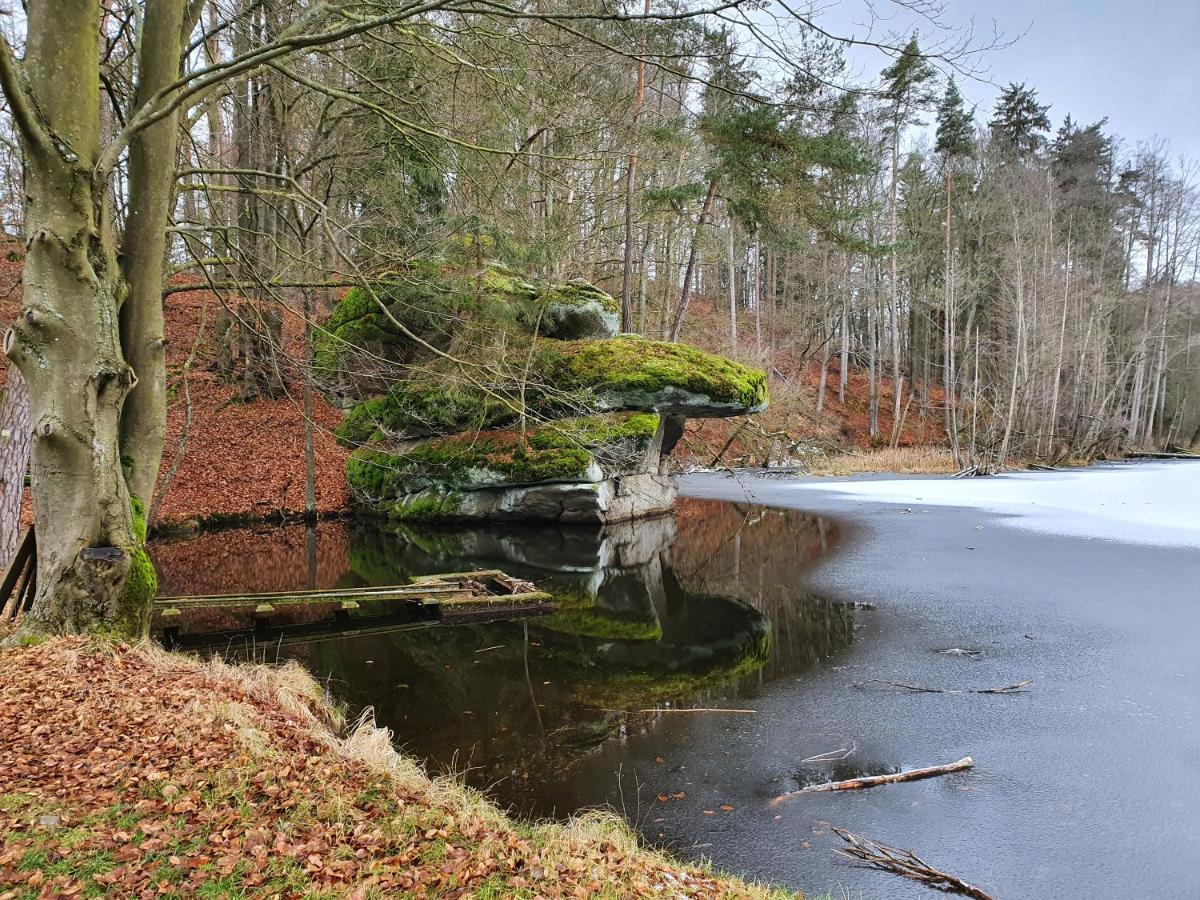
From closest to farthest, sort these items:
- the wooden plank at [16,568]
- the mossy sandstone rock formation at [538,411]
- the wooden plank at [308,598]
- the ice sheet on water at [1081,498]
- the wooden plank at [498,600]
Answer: the wooden plank at [16,568] → the wooden plank at [308,598] → the wooden plank at [498,600] → the ice sheet on water at [1081,498] → the mossy sandstone rock formation at [538,411]

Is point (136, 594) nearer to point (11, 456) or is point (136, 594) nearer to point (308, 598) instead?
point (11, 456)

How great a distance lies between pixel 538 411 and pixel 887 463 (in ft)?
58.9

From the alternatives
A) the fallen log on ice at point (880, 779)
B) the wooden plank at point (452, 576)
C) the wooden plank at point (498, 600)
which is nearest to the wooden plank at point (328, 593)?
the wooden plank at point (452, 576)

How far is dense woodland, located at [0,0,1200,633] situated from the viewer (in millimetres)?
4391

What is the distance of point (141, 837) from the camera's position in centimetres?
263

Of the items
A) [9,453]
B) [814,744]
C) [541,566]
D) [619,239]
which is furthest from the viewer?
[619,239]

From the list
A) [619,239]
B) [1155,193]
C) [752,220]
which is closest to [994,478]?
[752,220]

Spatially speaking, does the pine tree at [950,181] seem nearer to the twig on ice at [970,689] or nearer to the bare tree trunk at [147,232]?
the twig on ice at [970,689]

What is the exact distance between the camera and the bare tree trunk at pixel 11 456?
6199 mm

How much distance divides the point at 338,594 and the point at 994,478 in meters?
21.3

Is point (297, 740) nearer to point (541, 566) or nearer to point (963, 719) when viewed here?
point (963, 719)

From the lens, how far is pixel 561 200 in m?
11.4

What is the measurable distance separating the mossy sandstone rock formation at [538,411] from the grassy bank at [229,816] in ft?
31.6

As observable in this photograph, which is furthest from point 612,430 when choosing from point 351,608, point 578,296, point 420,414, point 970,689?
point 970,689
